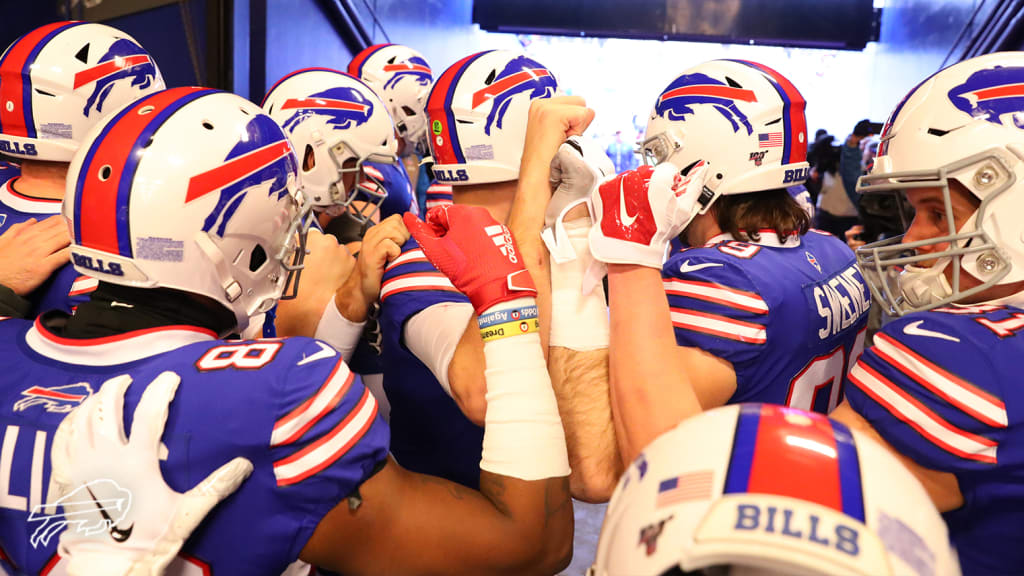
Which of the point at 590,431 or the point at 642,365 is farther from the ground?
the point at 642,365

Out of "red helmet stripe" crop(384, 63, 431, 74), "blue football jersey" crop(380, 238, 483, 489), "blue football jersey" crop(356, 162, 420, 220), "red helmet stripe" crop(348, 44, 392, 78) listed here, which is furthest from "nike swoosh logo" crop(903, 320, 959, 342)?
"red helmet stripe" crop(348, 44, 392, 78)

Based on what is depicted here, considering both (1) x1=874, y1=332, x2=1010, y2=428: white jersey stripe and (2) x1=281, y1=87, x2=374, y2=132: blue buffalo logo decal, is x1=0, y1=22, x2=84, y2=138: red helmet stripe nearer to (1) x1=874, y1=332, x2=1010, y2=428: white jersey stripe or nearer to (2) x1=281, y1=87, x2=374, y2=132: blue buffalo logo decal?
(2) x1=281, y1=87, x2=374, y2=132: blue buffalo logo decal

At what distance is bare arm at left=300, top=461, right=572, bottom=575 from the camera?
148 cm

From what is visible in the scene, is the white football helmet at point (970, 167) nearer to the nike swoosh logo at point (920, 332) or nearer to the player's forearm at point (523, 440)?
the nike swoosh logo at point (920, 332)

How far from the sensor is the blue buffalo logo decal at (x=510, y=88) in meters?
2.57

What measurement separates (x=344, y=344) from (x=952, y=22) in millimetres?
10574

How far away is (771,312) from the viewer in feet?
6.74

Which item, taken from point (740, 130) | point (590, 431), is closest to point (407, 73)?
point (740, 130)

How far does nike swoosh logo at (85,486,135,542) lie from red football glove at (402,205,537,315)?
2.65 feet

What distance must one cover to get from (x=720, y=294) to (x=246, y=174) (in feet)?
4.11

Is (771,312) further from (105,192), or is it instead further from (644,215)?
(105,192)

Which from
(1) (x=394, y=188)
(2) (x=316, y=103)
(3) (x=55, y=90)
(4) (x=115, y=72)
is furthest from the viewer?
(1) (x=394, y=188)

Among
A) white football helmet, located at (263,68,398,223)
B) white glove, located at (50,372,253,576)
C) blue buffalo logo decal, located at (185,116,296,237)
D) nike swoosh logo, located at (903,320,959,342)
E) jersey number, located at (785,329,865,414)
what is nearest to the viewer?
white glove, located at (50,372,253,576)

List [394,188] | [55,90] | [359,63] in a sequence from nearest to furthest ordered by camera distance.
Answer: [55,90] < [394,188] < [359,63]
